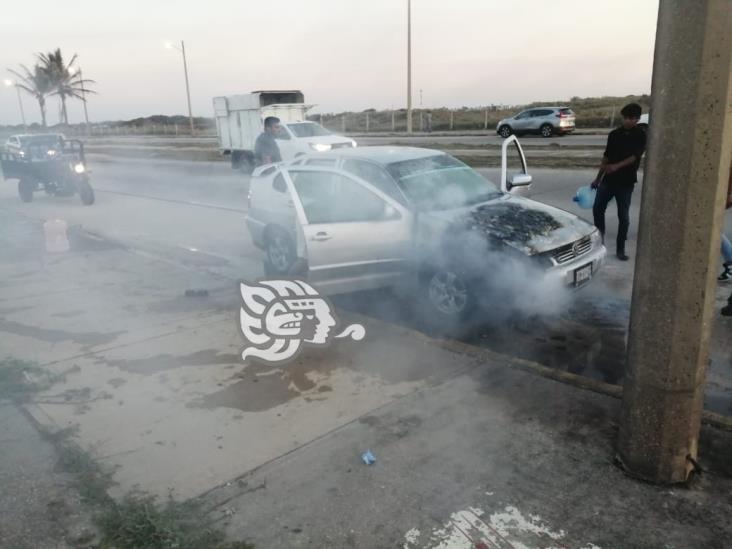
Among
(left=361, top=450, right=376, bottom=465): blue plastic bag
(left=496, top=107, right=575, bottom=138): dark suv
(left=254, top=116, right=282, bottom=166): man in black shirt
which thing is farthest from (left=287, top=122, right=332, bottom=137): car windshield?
(left=361, top=450, right=376, bottom=465): blue plastic bag

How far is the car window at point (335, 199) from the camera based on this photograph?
542 cm

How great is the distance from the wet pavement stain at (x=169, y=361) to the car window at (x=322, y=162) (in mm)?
2434

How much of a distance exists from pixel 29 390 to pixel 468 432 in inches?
123

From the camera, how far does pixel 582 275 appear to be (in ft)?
16.5

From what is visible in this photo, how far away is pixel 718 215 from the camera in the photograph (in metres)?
2.59

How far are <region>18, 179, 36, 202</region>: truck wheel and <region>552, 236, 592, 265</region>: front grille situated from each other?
14.5m

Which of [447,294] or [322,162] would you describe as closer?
[447,294]

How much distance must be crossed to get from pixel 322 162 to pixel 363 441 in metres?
3.94

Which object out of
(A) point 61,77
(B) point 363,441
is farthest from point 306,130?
(A) point 61,77

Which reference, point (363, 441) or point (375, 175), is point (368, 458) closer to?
point (363, 441)

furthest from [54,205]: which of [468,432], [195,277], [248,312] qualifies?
[468,432]

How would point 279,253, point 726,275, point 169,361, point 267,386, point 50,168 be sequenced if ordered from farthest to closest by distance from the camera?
1. point 50,168
2. point 279,253
3. point 726,275
4. point 169,361
5. point 267,386

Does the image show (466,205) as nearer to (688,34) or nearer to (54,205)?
(688,34)

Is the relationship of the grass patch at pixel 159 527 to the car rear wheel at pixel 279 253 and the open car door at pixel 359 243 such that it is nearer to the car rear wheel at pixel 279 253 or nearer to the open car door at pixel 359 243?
the open car door at pixel 359 243
